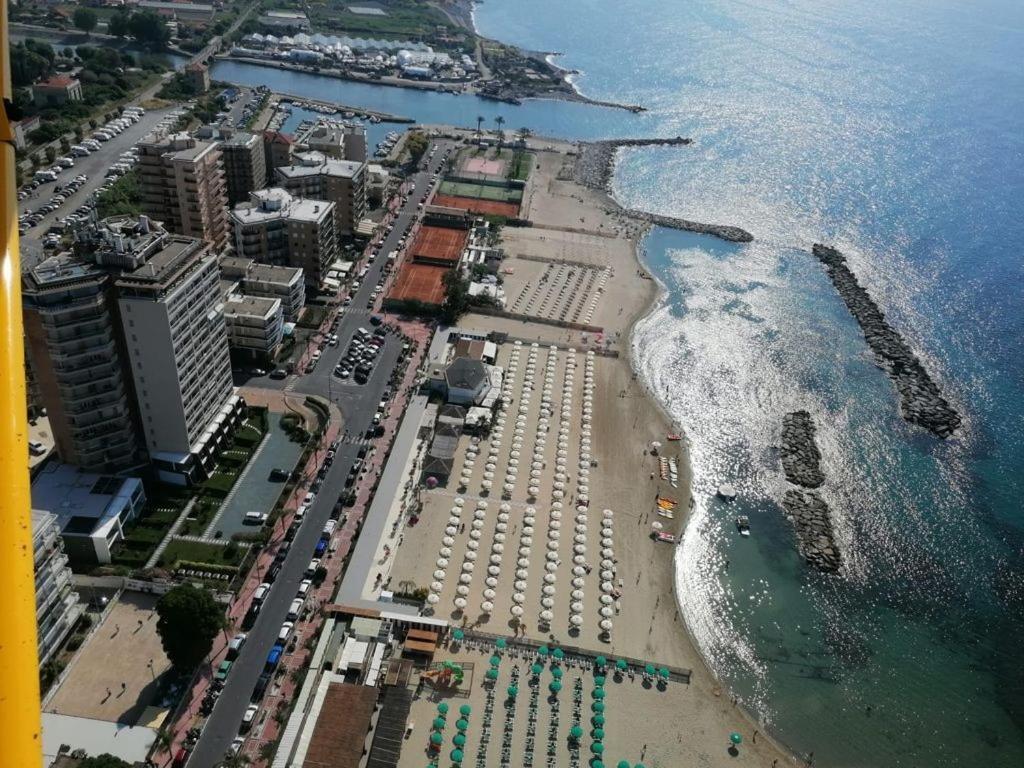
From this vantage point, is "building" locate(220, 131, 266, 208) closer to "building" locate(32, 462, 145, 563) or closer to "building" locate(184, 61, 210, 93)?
"building" locate(32, 462, 145, 563)

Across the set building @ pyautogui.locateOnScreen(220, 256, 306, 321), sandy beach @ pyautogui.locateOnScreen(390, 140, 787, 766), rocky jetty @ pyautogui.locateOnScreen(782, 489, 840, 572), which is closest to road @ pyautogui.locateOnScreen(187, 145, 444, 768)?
building @ pyautogui.locateOnScreen(220, 256, 306, 321)

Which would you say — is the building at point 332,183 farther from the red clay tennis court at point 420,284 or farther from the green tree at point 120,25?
the green tree at point 120,25

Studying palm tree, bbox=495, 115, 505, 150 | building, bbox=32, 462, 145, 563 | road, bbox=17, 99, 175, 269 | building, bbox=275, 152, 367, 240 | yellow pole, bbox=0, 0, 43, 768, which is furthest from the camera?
palm tree, bbox=495, 115, 505, 150

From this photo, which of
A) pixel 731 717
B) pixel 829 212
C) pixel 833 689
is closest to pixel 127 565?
pixel 731 717

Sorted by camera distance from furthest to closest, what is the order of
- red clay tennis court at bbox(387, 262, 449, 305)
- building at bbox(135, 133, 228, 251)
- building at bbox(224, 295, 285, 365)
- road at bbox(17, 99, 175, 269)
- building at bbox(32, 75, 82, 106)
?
building at bbox(32, 75, 82, 106), road at bbox(17, 99, 175, 269), red clay tennis court at bbox(387, 262, 449, 305), building at bbox(135, 133, 228, 251), building at bbox(224, 295, 285, 365)

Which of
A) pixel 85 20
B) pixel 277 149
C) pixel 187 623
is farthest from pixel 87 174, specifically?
pixel 187 623

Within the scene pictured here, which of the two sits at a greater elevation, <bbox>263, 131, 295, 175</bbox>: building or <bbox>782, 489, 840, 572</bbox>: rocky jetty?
<bbox>263, 131, 295, 175</bbox>: building

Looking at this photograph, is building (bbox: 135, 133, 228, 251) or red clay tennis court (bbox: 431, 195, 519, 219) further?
red clay tennis court (bbox: 431, 195, 519, 219)
